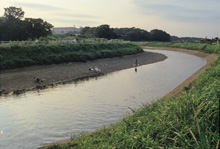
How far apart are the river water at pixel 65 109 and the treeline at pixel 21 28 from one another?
44.0 m

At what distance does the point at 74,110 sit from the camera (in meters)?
18.3

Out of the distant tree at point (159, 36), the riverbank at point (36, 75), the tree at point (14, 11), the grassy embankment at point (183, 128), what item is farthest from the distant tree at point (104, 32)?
the grassy embankment at point (183, 128)

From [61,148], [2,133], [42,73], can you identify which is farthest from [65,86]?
[61,148]

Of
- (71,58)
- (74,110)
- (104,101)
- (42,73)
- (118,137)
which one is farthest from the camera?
(71,58)

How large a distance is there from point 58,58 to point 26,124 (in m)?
27.3

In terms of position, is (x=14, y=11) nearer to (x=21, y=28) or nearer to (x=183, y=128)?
(x=21, y=28)

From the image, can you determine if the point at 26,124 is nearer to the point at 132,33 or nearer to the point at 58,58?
the point at 58,58

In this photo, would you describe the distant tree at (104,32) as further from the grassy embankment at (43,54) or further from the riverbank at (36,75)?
the riverbank at (36,75)

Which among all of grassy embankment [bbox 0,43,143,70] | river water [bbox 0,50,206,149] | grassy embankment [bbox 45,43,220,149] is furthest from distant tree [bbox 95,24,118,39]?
grassy embankment [bbox 45,43,220,149]

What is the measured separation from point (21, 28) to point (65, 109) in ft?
176

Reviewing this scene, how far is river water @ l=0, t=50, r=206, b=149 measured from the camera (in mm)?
13748

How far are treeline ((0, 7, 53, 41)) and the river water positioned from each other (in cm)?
4404

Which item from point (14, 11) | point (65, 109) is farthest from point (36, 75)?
point (14, 11)

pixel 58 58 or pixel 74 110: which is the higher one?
pixel 58 58
